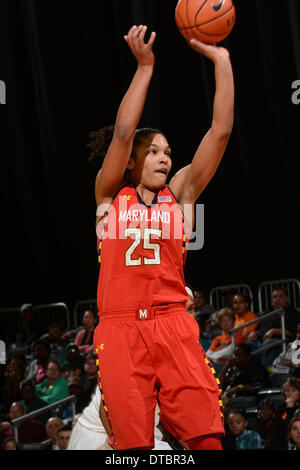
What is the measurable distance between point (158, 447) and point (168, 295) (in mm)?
1424

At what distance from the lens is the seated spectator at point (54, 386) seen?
8.73 metres

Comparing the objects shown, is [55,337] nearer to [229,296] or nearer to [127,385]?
[229,296]

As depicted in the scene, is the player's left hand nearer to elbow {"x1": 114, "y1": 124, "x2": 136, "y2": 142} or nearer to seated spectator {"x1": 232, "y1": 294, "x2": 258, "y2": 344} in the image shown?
elbow {"x1": 114, "y1": 124, "x2": 136, "y2": 142}

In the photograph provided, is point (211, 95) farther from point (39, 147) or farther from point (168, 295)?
point (168, 295)

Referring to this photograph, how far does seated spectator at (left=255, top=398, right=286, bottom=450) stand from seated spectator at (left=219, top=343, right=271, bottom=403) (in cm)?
62

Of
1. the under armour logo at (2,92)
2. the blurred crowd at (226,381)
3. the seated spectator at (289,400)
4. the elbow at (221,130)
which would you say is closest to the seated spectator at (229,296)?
the blurred crowd at (226,381)

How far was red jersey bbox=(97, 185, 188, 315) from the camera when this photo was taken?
3.03 metres

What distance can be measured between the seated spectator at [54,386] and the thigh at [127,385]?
19.4 feet

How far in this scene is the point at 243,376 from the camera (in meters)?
7.39

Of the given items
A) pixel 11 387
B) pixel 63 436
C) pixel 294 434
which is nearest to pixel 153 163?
pixel 294 434

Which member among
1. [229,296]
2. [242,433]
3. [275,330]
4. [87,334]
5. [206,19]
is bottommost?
[242,433]

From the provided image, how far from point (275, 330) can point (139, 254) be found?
5.25 meters

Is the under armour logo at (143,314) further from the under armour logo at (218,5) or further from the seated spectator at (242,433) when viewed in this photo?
the seated spectator at (242,433)

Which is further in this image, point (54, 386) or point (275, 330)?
point (54, 386)
